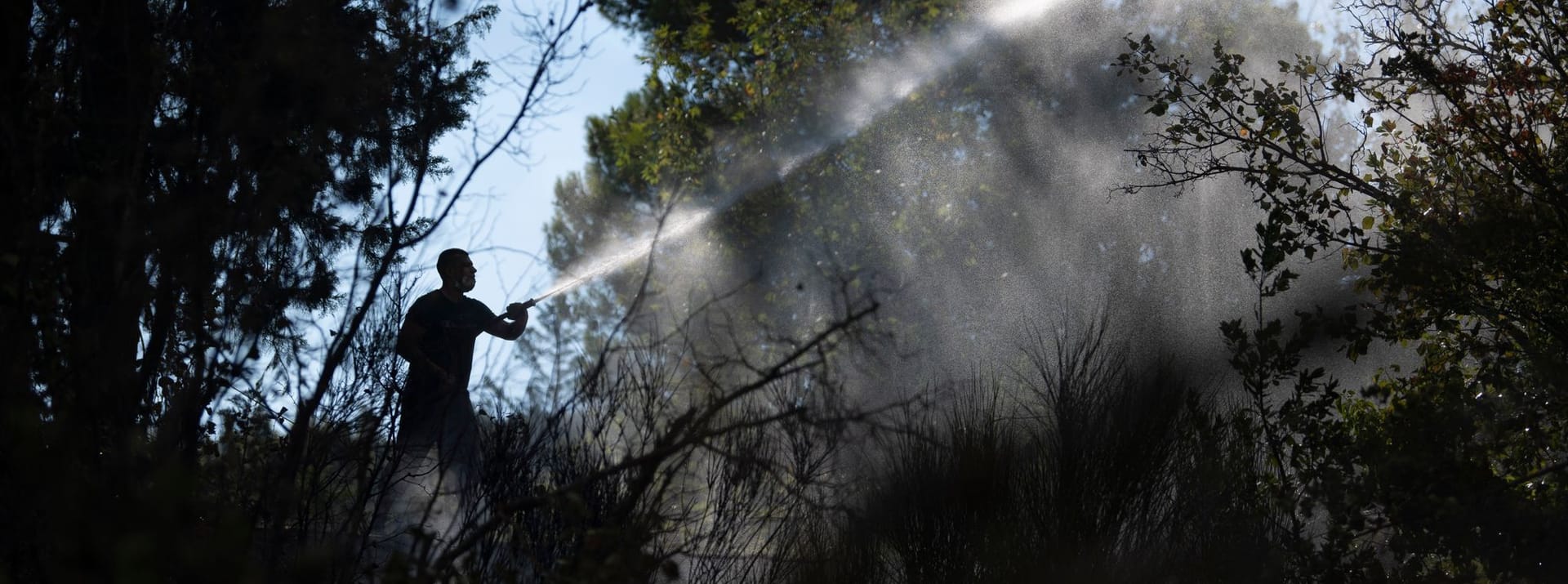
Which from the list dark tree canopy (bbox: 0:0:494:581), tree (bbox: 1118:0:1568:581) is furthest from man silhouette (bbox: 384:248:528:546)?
tree (bbox: 1118:0:1568:581)

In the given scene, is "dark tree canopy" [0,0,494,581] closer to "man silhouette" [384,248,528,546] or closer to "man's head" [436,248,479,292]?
"man silhouette" [384,248,528,546]

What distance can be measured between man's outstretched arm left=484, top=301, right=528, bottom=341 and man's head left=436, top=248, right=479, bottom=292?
0.47m

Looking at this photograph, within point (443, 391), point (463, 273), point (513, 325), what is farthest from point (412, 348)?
point (463, 273)

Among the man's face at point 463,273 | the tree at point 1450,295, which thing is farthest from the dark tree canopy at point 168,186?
the tree at point 1450,295

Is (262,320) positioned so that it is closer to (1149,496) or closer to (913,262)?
(1149,496)

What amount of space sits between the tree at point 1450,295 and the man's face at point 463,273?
3.03m

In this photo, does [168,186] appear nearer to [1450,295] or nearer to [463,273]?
[463,273]

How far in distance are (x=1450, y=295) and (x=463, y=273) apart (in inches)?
160

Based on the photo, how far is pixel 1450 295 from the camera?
4.81m

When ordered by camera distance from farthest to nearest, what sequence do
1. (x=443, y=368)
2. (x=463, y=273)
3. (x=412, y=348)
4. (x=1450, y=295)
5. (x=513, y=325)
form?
(x=463, y=273), (x=443, y=368), (x=513, y=325), (x=1450, y=295), (x=412, y=348)

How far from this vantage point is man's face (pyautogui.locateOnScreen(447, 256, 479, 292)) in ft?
18.6

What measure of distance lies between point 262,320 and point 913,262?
11.7 meters

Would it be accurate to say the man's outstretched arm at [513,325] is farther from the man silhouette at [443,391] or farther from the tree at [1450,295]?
the tree at [1450,295]

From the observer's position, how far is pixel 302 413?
2717 mm
